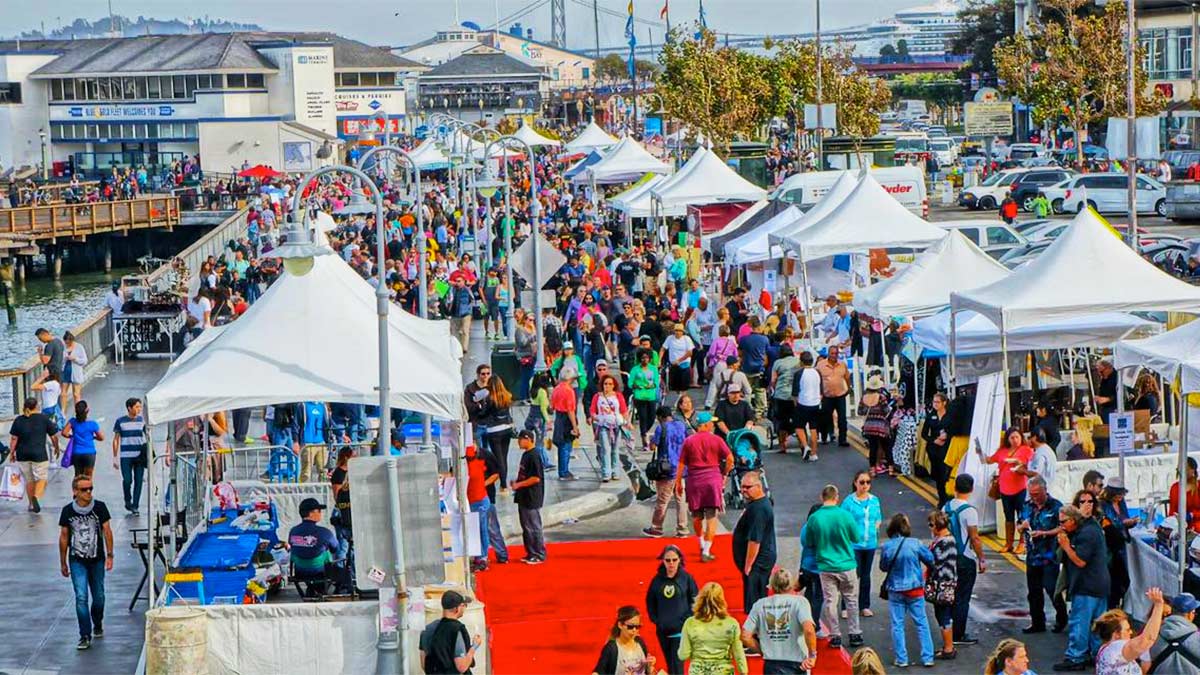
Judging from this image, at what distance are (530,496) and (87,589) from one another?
409 centimetres

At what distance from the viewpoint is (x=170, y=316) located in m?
36.3

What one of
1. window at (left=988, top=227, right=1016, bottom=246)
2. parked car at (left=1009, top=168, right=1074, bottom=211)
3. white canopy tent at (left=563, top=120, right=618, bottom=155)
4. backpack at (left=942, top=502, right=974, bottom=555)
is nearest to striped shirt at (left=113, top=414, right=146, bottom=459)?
backpack at (left=942, top=502, right=974, bottom=555)

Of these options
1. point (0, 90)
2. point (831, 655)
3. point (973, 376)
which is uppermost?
point (0, 90)

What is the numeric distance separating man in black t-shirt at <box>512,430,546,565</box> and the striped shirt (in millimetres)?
4941

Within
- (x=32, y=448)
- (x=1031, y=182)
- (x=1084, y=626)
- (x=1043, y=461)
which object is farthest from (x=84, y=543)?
(x=1031, y=182)

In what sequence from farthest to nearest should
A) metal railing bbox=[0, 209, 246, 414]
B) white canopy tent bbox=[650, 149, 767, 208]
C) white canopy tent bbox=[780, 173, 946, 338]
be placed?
white canopy tent bbox=[650, 149, 767, 208] < white canopy tent bbox=[780, 173, 946, 338] < metal railing bbox=[0, 209, 246, 414]

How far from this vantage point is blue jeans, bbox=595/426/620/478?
2100 centimetres

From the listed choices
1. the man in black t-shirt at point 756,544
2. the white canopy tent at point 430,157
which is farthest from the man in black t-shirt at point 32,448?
the white canopy tent at point 430,157

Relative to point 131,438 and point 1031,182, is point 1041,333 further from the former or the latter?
point 1031,182

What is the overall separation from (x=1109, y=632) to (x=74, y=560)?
8.66 m

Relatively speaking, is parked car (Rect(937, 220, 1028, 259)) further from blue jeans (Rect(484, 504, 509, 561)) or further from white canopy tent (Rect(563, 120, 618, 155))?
white canopy tent (Rect(563, 120, 618, 155))

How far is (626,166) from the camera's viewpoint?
173 ft

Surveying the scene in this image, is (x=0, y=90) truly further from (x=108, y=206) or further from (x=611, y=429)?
(x=611, y=429)

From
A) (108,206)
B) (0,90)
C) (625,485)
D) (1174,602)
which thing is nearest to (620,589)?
(625,485)
